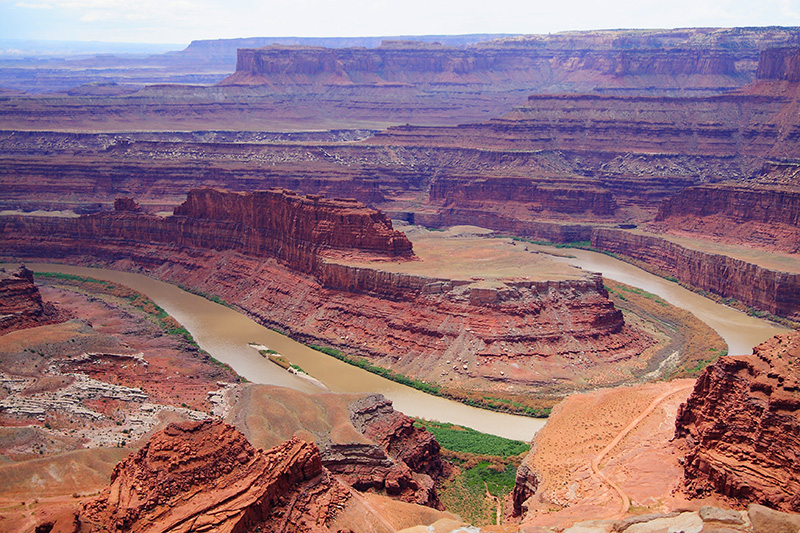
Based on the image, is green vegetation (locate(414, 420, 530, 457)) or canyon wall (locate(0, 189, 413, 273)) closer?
green vegetation (locate(414, 420, 530, 457))

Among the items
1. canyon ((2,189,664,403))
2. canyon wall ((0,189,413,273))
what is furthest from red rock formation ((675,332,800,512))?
canyon wall ((0,189,413,273))

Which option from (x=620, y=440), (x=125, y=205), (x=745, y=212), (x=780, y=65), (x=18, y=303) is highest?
(x=780, y=65)

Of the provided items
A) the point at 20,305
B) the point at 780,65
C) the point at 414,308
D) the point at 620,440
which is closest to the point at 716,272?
the point at 414,308

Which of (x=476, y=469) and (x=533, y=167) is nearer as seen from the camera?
(x=476, y=469)

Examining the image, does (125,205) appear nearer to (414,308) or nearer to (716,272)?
(414,308)

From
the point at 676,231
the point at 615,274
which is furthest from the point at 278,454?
the point at 676,231

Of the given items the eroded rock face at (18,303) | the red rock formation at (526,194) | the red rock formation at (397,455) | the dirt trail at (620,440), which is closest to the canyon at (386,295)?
the red rock formation at (397,455)

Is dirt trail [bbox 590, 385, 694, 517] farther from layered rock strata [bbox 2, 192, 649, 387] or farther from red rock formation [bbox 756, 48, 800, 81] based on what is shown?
red rock formation [bbox 756, 48, 800, 81]

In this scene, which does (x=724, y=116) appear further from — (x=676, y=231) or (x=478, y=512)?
(x=478, y=512)
